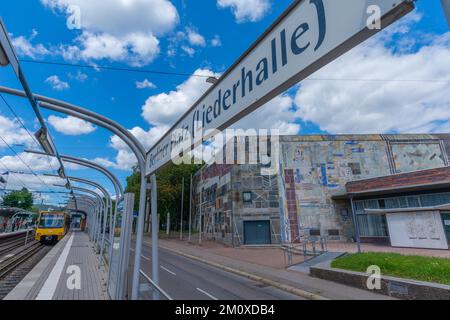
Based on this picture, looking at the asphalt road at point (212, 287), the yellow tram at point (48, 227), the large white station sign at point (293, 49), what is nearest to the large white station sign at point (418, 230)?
the asphalt road at point (212, 287)

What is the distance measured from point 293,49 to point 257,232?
2319 cm

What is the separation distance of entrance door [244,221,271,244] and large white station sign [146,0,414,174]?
2205 cm

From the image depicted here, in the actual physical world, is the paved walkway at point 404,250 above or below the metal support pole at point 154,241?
below

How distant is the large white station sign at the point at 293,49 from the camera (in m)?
1.27

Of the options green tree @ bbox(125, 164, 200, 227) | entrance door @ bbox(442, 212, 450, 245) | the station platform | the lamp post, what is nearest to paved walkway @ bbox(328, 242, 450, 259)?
entrance door @ bbox(442, 212, 450, 245)

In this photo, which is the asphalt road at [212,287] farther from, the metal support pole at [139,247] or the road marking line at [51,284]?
the metal support pole at [139,247]

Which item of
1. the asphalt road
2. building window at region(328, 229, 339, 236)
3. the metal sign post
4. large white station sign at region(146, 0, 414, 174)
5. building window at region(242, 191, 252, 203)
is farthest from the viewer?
building window at region(242, 191, 252, 203)

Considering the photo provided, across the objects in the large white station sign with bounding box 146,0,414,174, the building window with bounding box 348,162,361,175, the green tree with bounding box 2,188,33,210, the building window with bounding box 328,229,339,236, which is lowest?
the building window with bounding box 328,229,339,236

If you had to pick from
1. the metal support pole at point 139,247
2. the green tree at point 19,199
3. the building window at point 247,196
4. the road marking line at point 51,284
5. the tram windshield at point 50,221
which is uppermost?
the green tree at point 19,199

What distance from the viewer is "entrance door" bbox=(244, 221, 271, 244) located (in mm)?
23234

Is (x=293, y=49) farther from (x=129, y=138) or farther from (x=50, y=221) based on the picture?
(x=50, y=221)

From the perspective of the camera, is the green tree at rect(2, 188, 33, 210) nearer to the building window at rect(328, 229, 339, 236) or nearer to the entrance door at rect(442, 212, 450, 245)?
the building window at rect(328, 229, 339, 236)

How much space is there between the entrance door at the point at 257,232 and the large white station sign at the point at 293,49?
22.0 m
